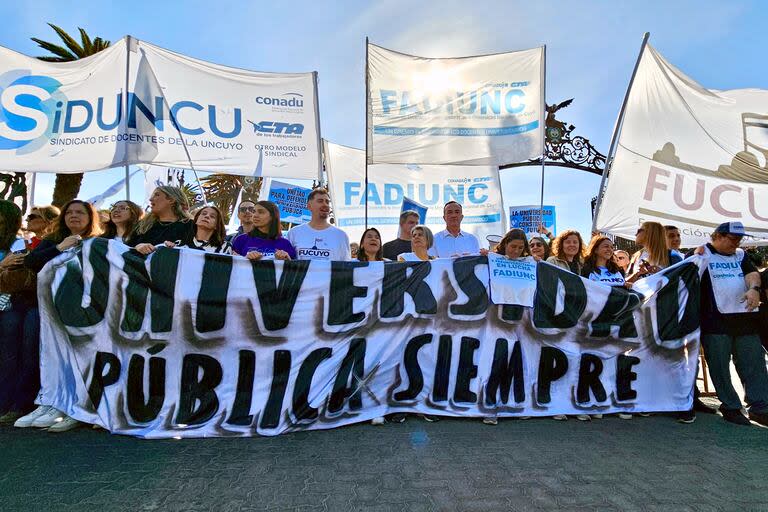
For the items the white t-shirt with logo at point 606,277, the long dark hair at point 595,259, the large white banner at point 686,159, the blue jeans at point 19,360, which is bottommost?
the blue jeans at point 19,360

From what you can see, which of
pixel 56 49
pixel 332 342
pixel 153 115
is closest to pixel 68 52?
pixel 56 49

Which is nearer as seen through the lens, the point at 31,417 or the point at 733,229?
the point at 31,417

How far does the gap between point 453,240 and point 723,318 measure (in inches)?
107

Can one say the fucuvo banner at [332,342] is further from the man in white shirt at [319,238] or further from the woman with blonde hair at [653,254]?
the man in white shirt at [319,238]

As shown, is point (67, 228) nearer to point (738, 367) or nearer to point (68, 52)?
point (738, 367)

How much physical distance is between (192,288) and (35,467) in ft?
4.83

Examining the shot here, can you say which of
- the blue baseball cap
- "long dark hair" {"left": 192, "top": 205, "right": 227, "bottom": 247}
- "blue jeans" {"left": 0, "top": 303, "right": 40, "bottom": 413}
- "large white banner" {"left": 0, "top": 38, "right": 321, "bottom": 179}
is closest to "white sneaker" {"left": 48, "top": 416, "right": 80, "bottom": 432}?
"blue jeans" {"left": 0, "top": 303, "right": 40, "bottom": 413}

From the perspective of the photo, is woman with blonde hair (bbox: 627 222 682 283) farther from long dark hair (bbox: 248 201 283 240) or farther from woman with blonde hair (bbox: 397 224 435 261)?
long dark hair (bbox: 248 201 283 240)

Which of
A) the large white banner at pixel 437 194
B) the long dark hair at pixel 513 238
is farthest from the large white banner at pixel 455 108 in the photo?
the large white banner at pixel 437 194

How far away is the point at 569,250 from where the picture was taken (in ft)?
15.6

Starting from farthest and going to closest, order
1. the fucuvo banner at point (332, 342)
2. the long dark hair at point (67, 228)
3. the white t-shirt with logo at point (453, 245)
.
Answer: the white t-shirt with logo at point (453, 245), the long dark hair at point (67, 228), the fucuvo banner at point (332, 342)

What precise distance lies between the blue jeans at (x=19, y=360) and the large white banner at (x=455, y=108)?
4.16m

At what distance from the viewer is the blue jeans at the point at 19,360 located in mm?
3584

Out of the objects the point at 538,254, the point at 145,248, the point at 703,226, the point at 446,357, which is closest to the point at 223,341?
the point at 145,248
